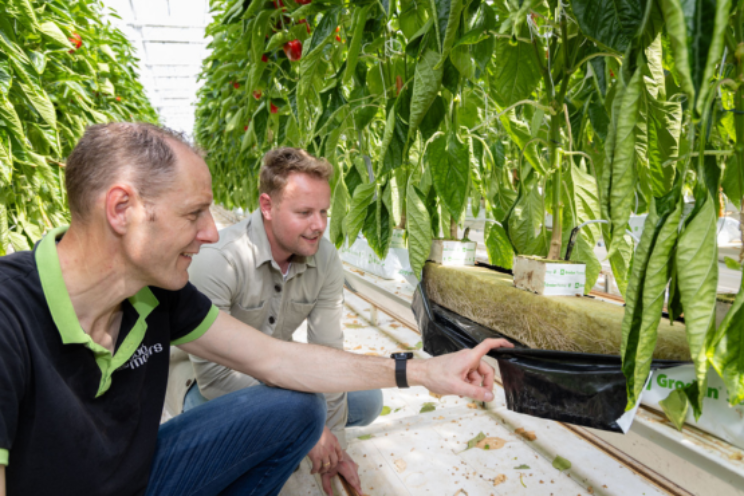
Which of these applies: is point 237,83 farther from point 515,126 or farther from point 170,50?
point 170,50

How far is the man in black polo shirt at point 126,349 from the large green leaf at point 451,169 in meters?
0.29

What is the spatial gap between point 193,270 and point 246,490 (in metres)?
0.58

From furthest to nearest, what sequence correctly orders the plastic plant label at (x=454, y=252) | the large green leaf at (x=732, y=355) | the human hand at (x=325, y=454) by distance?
1. the human hand at (x=325, y=454)
2. the plastic plant label at (x=454, y=252)
3. the large green leaf at (x=732, y=355)

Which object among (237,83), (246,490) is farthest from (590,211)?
(237,83)

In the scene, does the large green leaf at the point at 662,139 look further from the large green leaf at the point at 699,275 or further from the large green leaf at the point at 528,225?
the large green leaf at the point at 699,275

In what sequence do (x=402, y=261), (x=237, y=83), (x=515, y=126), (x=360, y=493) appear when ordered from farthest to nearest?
1. (x=237, y=83)
2. (x=402, y=261)
3. (x=360, y=493)
4. (x=515, y=126)

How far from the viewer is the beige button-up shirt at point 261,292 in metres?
1.32

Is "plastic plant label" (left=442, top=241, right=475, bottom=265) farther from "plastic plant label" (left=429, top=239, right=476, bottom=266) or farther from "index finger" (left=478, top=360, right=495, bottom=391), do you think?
"index finger" (left=478, top=360, right=495, bottom=391)

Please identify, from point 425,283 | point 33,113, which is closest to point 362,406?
point 425,283

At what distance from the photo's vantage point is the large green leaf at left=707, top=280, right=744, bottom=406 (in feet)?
1.49

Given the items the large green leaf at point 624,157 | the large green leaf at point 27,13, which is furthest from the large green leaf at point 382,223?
the large green leaf at point 27,13

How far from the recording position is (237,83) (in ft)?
9.59

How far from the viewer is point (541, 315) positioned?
810mm

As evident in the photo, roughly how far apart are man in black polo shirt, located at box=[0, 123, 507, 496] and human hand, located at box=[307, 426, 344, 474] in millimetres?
217
